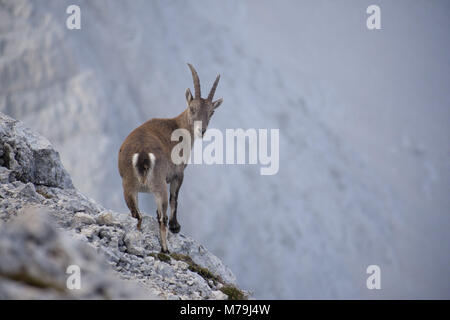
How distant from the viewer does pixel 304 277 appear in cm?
3831

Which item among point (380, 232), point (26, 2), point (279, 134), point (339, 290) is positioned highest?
point (26, 2)

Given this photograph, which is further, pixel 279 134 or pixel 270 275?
pixel 279 134

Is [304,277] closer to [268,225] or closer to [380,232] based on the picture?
[268,225]

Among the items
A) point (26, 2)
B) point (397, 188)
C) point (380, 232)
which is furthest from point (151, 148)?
point (397, 188)

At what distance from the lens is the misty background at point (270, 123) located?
36531 mm

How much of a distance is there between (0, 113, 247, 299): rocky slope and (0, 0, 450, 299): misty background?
76.1ft

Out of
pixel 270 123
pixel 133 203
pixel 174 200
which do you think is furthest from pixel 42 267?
pixel 270 123

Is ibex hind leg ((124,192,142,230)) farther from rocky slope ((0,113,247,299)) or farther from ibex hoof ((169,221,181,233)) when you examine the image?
ibex hoof ((169,221,181,233))

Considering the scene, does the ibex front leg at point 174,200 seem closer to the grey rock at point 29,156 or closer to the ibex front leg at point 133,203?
the ibex front leg at point 133,203

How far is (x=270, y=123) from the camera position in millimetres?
44031

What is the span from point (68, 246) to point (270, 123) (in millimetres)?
40476

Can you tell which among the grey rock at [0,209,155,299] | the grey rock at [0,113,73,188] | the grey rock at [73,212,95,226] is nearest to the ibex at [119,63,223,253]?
the grey rock at [73,212,95,226]

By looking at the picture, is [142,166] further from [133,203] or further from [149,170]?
[133,203]
